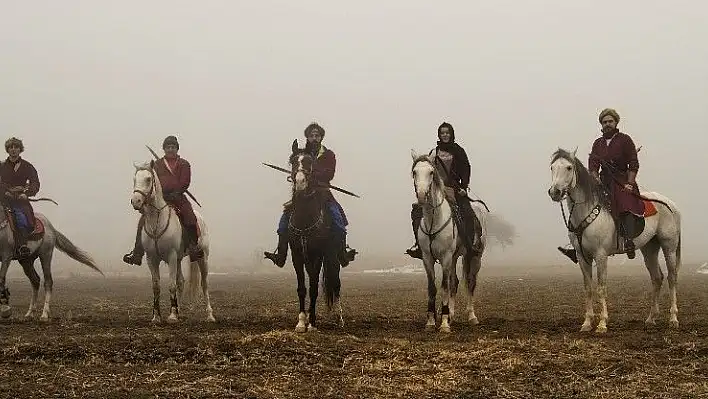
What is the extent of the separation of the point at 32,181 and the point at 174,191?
3898mm

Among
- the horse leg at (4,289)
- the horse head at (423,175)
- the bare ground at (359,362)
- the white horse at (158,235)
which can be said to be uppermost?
the horse head at (423,175)

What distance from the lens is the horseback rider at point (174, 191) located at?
13.1 m

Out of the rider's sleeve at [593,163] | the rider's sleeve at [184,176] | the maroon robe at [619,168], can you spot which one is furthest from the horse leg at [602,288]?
the rider's sleeve at [184,176]

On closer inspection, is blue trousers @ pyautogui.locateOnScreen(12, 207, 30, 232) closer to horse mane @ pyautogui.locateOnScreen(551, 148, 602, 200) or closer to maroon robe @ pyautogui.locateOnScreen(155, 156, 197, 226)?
maroon robe @ pyautogui.locateOnScreen(155, 156, 197, 226)

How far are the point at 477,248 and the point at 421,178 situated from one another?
3.13 m

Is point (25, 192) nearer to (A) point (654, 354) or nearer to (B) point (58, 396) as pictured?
(B) point (58, 396)

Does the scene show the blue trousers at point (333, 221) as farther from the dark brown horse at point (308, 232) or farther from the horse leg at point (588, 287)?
the horse leg at point (588, 287)

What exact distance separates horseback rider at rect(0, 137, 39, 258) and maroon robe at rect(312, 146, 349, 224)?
7.19 meters

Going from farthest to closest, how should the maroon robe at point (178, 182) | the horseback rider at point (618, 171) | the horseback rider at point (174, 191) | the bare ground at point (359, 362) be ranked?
the maroon robe at point (178, 182) → the horseback rider at point (174, 191) → the horseback rider at point (618, 171) → the bare ground at point (359, 362)

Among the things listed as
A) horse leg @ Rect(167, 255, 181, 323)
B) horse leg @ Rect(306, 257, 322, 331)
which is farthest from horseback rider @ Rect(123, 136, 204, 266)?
horse leg @ Rect(306, 257, 322, 331)

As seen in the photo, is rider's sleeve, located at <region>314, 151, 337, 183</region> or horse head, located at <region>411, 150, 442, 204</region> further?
rider's sleeve, located at <region>314, 151, 337, 183</region>

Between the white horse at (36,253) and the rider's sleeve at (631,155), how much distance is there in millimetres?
12913

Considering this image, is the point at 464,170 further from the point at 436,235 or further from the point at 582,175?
the point at 582,175

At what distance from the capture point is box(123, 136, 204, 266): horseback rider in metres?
13.1
